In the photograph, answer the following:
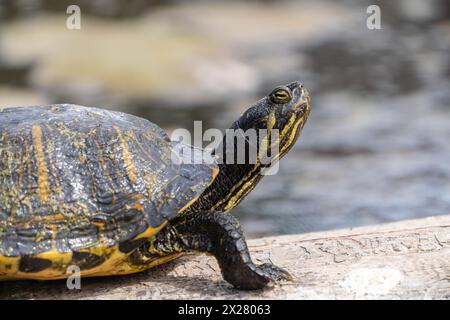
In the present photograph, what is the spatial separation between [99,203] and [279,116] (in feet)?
5.08

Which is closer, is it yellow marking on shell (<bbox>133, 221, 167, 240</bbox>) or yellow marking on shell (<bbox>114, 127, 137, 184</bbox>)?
yellow marking on shell (<bbox>133, 221, 167, 240</bbox>)

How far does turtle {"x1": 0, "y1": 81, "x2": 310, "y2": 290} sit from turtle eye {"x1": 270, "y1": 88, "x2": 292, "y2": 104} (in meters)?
0.74

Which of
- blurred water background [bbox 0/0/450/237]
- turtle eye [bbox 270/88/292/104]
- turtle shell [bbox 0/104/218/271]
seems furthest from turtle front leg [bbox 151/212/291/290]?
blurred water background [bbox 0/0/450/237]

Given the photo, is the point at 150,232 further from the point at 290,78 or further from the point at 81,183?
the point at 290,78

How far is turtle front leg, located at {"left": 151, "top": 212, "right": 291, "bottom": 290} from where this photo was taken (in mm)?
4371

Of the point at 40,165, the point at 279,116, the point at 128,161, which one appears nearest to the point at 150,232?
the point at 128,161

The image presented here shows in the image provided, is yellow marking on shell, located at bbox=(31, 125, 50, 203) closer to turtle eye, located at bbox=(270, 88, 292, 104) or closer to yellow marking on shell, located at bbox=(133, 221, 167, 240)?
yellow marking on shell, located at bbox=(133, 221, 167, 240)

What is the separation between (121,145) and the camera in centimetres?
468

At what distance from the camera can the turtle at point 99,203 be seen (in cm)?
432

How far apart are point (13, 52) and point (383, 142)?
984 cm

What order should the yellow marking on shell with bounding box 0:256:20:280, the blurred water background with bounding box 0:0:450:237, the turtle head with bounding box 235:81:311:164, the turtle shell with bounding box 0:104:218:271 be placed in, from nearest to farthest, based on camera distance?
the yellow marking on shell with bounding box 0:256:20:280, the turtle shell with bounding box 0:104:218:271, the turtle head with bounding box 235:81:311:164, the blurred water background with bounding box 0:0:450:237

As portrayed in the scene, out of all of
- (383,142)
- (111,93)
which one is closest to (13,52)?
(111,93)

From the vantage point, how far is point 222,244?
448cm

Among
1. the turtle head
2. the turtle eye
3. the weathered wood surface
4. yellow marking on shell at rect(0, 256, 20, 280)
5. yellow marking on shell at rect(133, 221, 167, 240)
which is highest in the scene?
the turtle eye
